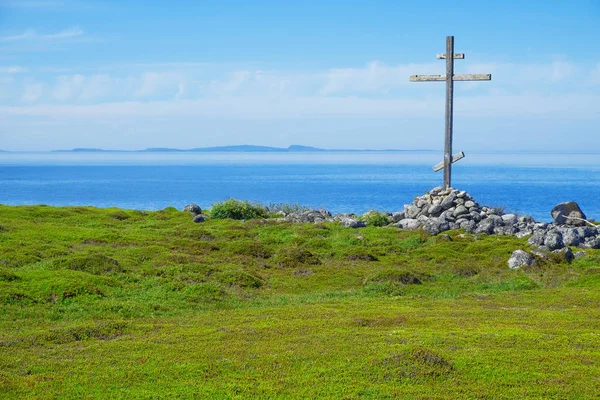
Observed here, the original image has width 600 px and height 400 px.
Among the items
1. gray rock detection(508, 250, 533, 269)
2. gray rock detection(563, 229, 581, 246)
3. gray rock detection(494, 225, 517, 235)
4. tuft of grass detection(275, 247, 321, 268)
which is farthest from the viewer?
gray rock detection(494, 225, 517, 235)

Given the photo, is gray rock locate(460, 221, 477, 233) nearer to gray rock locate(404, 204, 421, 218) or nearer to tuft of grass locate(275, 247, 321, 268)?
gray rock locate(404, 204, 421, 218)

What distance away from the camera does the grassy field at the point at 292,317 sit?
12.8 metres

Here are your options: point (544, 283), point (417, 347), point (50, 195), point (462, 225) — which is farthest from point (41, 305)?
point (50, 195)

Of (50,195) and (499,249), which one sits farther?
(50,195)

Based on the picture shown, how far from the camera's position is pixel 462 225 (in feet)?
116

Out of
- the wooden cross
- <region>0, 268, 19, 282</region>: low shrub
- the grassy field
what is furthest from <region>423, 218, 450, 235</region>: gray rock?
<region>0, 268, 19, 282</region>: low shrub

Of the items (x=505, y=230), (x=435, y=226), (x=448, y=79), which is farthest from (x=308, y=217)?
(x=505, y=230)

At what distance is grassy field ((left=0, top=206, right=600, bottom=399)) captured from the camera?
12.8 metres

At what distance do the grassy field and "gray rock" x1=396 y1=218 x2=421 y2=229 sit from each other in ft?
8.60

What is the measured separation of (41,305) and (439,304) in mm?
11780

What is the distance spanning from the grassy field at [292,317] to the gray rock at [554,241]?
4.22ft

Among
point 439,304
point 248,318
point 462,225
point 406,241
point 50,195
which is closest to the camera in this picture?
point 248,318

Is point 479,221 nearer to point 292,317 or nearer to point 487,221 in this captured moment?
point 487,221

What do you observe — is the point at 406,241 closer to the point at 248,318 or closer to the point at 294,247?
the point at 294,247
